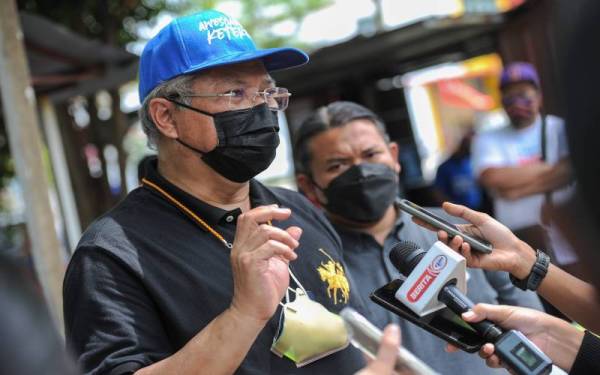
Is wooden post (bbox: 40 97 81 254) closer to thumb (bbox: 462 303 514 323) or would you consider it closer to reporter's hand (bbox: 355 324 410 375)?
thumb (bbox: 462 303 514 323)

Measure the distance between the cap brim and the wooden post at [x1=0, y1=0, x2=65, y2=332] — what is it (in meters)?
2.19

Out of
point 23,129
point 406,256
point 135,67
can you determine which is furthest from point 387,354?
point 135,67

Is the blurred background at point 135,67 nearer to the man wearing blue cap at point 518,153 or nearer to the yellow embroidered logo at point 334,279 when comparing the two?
the man wearing blue cap at point 518,153

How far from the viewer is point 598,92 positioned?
1.06 metres

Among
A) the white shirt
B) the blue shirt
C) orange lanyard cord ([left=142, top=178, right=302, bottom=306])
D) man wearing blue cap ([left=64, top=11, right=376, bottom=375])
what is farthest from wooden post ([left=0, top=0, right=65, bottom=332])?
the blue shirt

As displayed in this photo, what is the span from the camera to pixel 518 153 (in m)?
4.60

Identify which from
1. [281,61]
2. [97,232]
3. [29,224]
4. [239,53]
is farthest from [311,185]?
[29,224]

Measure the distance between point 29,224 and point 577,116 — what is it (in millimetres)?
3661

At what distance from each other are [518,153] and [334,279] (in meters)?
2.81

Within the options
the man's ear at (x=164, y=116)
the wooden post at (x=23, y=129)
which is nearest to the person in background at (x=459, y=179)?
the wooden post at (x=23, y=129)

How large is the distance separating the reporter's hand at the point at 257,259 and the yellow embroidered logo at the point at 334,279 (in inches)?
18.5

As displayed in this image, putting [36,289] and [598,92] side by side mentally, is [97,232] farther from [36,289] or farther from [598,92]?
[598,92]

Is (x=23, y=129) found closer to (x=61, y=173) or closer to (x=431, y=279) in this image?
(x=61, y=173)

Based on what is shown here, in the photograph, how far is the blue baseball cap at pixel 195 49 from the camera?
2.12m
